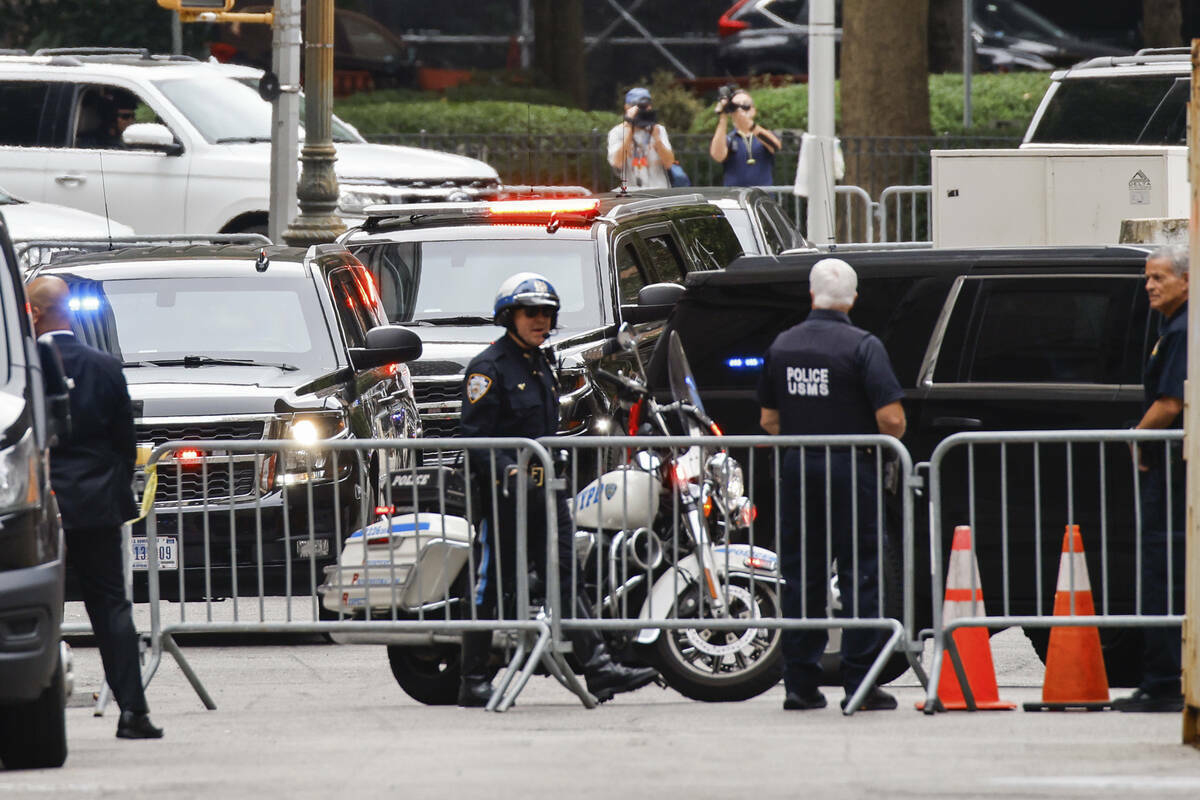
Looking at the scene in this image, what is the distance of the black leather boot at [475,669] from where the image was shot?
9.07 metres

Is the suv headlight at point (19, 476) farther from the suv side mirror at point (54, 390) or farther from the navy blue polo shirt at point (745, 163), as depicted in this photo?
the navy blue polo shirt at point (745, 163)

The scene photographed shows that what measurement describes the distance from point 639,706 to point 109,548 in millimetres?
2119

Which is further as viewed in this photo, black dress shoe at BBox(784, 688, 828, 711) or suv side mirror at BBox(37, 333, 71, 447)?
black dress shoe at BBox(784, 688, 828, 711)

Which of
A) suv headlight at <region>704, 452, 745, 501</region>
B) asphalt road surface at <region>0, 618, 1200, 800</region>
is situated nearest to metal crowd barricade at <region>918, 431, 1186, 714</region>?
asphalt road surface at <region>0, 618, 1200, 800</region>

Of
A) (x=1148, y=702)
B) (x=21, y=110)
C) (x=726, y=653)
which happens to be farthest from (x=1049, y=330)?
(x=21, y=110)

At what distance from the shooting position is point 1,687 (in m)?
7.29

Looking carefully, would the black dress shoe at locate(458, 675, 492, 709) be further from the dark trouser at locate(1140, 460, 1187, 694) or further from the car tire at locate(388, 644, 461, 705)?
the dark trouser at locate(1140, 460, 1187, 694)

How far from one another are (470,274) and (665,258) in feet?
4.11

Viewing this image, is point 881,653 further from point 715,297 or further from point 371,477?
point 371,477

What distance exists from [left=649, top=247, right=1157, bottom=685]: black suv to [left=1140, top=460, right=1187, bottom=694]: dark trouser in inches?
15.3

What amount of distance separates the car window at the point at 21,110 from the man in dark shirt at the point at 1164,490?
1285cm

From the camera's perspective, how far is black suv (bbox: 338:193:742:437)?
12.6 meters

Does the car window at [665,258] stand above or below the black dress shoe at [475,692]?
above

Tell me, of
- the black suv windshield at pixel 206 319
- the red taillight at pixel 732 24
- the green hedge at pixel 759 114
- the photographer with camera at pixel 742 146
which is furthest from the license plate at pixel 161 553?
the red taillight at pixel 732 24
